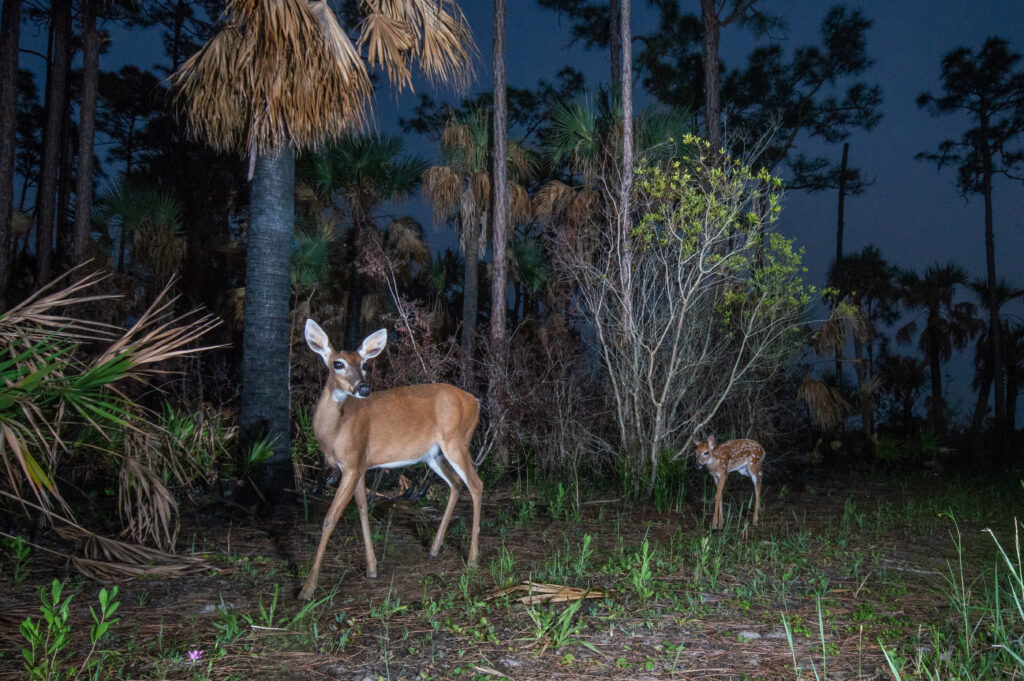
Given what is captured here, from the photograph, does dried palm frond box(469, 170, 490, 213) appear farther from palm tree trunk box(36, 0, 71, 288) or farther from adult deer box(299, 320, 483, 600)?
adult deer box(299, 320, 483, 600)

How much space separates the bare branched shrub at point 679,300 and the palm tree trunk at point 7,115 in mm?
9174

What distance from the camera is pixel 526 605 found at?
4645 millimetres

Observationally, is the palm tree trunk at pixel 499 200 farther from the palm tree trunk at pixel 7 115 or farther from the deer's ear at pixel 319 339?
the palm tree trunk at pixel 7 115

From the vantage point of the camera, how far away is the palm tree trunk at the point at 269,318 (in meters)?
8.67

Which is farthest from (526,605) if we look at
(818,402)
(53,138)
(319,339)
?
(53,138)

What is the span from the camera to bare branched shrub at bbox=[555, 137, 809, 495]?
9.37 metres

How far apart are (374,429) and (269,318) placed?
11.4ft

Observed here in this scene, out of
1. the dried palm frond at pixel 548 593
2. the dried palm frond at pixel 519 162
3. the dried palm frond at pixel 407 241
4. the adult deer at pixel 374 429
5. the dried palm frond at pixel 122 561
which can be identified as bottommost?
the dried palm frond at pixel 122 561

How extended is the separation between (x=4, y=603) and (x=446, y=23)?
26.4 ft

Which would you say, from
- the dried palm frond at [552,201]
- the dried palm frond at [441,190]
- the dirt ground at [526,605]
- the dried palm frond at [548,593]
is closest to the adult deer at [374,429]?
the dirt ground at [526,605]

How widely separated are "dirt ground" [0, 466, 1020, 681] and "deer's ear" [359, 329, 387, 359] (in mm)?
1597

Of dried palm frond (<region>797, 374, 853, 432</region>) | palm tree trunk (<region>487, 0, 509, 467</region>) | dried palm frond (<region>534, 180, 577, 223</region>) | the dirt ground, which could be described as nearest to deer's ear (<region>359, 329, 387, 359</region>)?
the dirt ground

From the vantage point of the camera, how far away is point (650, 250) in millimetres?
10297

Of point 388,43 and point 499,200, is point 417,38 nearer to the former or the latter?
point 388,43
